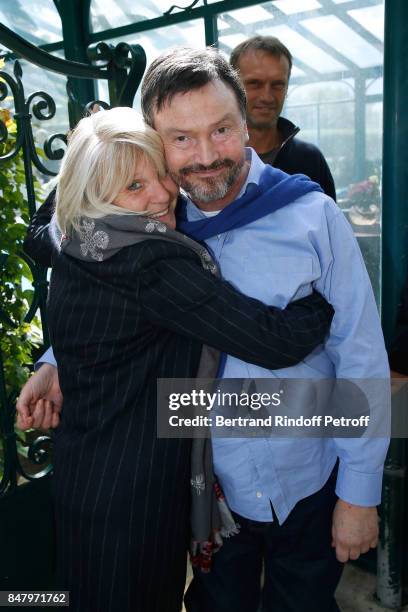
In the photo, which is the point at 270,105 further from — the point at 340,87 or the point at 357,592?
the point at 357,592

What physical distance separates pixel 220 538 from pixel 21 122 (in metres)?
1.47

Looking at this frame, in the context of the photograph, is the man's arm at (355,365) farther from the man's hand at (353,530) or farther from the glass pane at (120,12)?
the glass pane at (120,12)

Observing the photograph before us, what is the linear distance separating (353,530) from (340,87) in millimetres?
2003

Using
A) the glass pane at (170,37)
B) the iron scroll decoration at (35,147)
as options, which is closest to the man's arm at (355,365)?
the iron scroll decoration at (35,147)

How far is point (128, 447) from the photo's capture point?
1.46 metres

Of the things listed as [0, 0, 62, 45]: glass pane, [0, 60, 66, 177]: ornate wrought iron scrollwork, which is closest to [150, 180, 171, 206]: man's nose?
[0, 60, 66, 177]: ornate wrought iron scrollwork

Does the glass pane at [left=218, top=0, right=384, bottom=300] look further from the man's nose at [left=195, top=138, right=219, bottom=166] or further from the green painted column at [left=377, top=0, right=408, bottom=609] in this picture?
the man's nose at [left=195, top=138, right=219, bottom=166]

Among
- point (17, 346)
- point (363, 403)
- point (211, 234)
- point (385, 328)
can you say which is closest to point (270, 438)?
point (363, 403)

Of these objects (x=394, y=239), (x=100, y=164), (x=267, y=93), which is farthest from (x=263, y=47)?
(x=100, y=164)

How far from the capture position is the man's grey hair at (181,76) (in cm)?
152

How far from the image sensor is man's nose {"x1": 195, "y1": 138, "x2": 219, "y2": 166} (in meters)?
1.55

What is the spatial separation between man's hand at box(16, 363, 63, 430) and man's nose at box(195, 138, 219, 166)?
817mm

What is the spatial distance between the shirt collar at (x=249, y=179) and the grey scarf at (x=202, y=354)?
206 millimetres

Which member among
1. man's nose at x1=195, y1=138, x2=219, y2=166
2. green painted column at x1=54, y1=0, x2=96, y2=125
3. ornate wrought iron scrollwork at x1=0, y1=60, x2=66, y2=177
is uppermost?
green painted column at x1=54, y1=0, x2=96, y2=125
